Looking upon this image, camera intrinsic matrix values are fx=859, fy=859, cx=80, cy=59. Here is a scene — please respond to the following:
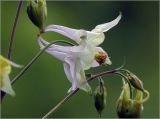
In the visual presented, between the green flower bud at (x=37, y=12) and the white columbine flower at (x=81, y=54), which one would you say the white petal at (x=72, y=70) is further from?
the green flower bud at (x=37, y=12)

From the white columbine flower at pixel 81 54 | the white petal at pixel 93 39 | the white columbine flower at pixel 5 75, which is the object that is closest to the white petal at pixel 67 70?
the white columbine flower at pixel 81 54

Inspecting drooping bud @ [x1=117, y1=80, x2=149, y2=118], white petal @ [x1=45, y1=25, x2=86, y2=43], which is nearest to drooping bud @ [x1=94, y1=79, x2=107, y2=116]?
drooping bud @ [x1=117, y1=80, x2=149, y2=118]

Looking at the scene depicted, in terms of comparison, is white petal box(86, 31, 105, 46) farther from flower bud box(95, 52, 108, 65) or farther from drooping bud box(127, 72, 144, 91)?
drooping bud box(127, 72, 144, 91)

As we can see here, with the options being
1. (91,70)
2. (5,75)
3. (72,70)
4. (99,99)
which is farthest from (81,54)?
(91,70)

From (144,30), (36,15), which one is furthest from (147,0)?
(36,15)

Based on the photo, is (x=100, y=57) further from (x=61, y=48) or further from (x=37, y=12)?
(x=37, y=12)

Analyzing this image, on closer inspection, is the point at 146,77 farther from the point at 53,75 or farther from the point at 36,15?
the point at 36,15
